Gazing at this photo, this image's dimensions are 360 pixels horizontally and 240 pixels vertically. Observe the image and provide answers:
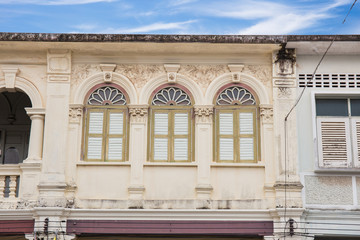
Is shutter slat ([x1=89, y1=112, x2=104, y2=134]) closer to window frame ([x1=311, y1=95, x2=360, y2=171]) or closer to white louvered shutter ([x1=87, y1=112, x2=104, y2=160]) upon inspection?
white louvered shutter ([x1=87, y1=112, x2=104, y2=160])

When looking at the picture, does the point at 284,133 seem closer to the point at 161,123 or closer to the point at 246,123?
the point at 246,123

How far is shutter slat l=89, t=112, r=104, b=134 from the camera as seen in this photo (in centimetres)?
1230

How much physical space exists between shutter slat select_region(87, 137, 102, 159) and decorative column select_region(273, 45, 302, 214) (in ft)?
11.3

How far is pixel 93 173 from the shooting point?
39.5ft

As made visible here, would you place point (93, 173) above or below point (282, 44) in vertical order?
below

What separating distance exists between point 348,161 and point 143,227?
4.13 meters

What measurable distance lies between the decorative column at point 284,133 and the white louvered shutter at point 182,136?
68.6 inches

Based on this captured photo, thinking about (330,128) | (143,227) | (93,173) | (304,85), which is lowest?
(143,227)

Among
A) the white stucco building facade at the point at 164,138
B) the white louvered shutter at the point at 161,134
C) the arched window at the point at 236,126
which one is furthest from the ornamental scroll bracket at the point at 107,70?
the arched window at the point at 236,126

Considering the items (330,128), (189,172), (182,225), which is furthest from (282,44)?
(182,225)

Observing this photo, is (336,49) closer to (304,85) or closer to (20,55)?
(304,85)

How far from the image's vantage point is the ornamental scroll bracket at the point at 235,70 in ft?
40.8

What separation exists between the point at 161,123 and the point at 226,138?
4.32 feet

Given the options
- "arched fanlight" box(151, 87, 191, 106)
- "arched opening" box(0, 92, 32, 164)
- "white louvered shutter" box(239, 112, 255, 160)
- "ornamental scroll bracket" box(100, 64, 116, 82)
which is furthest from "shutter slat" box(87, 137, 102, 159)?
"white louvered shutter" box(239, 112, 255, 160)
